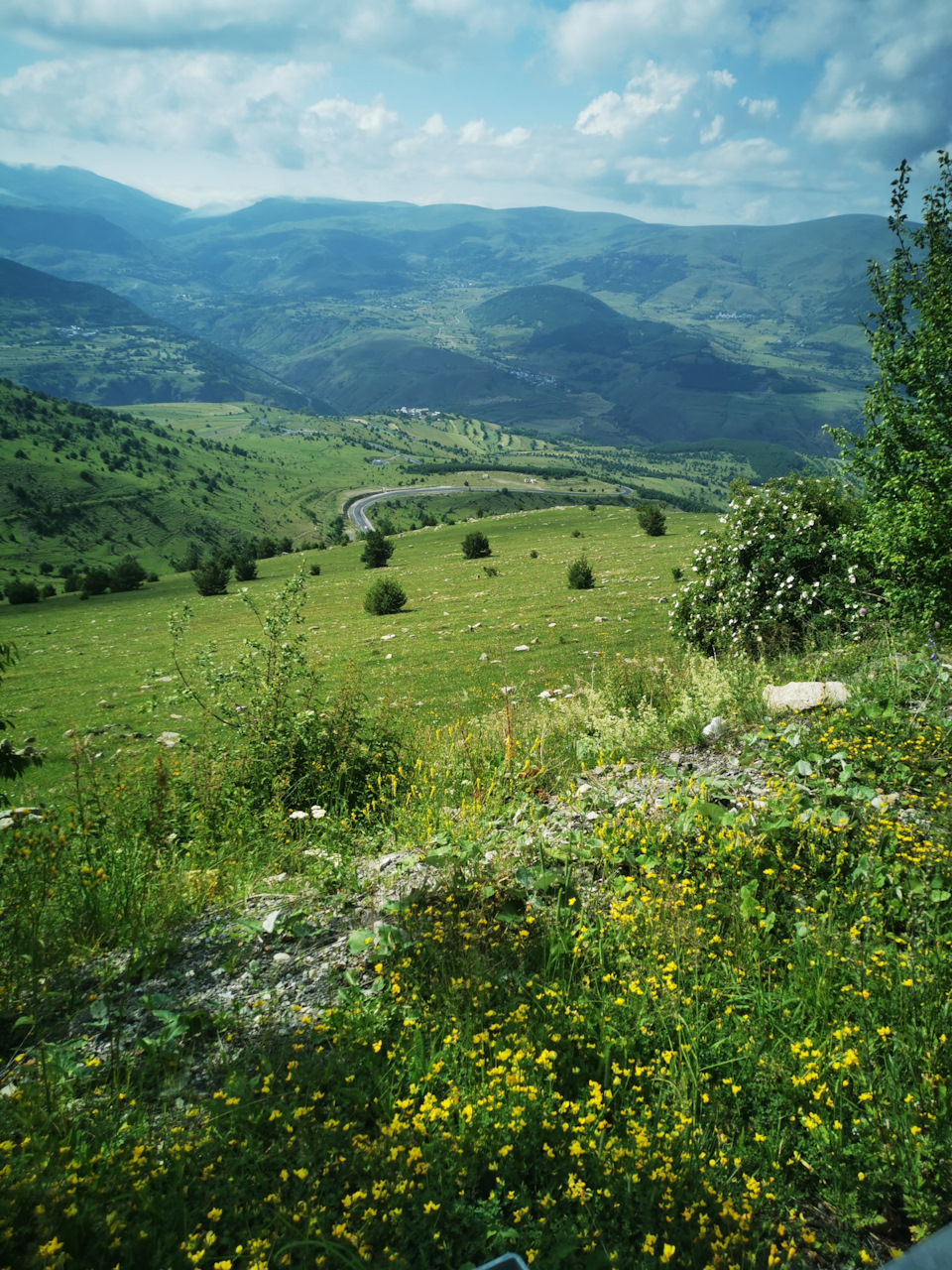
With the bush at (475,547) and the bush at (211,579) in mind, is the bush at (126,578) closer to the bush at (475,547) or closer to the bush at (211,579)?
the bush at (211,579)

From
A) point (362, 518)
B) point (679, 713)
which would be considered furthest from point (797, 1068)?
point (362, 518)

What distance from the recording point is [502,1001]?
178 inches

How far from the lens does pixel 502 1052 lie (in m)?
3.77

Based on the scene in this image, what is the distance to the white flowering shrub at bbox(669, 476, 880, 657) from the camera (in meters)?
13.6

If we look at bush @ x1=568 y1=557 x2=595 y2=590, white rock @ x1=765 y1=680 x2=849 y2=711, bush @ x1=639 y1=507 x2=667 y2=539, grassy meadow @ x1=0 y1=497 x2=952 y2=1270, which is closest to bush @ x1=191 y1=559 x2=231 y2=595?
bush @ x1=568 y1=557 x2=595 y2=590

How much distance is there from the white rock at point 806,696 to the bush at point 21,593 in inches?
2969

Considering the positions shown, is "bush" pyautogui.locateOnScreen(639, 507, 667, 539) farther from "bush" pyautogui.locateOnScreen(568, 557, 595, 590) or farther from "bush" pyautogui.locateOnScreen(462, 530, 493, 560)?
"bush" pyautogui.locateOnScreen(568, 557, 595, 590)

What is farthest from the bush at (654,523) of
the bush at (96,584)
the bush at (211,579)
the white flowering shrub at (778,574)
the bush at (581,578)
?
the bush at (96,584)

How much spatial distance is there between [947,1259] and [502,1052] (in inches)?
110

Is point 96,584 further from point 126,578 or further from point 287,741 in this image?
point 287,741

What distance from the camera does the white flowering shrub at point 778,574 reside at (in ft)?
44.7

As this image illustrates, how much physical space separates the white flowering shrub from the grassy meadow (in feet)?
16.2

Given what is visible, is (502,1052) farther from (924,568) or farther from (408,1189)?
(924,568)

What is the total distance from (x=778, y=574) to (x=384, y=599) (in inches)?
844
